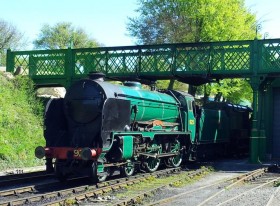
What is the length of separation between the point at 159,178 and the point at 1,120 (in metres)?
8.34

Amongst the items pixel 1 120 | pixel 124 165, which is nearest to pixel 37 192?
pixel 124 165

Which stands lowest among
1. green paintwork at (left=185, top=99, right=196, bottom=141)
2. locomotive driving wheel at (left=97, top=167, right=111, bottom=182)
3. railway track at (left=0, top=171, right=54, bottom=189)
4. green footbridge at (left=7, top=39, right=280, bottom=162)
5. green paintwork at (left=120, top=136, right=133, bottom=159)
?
railway track at (left=0, top=171, right=54, bottom=189)

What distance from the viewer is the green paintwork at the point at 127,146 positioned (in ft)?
41.8

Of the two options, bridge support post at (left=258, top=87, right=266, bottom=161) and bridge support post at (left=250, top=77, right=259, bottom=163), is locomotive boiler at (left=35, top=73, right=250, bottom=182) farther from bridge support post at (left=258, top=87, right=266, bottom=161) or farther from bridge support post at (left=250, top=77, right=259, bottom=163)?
bridge support post at (left=258, top=87, right=266, bottom=161)

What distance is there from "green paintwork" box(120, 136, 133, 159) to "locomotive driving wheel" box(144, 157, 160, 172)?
1.98 meters

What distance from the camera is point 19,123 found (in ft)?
66.4

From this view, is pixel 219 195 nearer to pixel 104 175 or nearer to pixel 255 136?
pixel 104 175

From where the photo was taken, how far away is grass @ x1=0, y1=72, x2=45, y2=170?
57.4 feet

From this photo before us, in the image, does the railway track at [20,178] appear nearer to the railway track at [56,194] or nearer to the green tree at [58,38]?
the railway track at [56,194]

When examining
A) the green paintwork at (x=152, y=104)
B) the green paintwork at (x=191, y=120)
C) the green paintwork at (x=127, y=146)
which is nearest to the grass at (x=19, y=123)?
the green paintwork at (x=152, y=104)

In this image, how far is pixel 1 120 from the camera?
62.3 ft

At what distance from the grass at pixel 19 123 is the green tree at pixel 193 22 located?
12.3 metres

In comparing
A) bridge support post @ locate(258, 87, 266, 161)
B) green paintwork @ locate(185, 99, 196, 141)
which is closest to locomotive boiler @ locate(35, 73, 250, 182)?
green paintwork @ locate(185, 99, 196, 141)

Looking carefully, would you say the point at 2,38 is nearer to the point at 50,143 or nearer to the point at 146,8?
the point at 146,8
